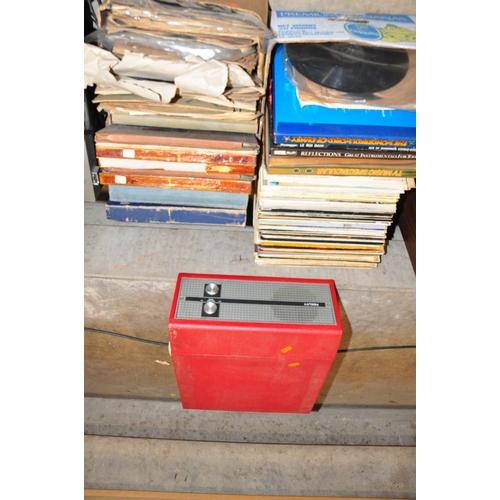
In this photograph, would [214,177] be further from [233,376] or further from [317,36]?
[233,376]

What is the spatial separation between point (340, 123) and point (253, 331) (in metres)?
0.60

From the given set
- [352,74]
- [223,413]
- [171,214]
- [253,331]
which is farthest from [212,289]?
[223,413]

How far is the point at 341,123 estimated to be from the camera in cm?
124

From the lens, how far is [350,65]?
1.34 metres

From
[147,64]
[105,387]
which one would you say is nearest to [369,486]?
[105,387]

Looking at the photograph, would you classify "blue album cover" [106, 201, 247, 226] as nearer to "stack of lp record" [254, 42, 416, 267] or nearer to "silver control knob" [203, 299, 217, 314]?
"stack of lp record" [254, 42, 416, 267]

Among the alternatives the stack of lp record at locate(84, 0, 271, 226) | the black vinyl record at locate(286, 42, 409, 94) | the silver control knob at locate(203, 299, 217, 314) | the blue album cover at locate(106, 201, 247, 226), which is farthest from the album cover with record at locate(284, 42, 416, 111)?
the silver control knob at locate(203, 299, 217, 314)

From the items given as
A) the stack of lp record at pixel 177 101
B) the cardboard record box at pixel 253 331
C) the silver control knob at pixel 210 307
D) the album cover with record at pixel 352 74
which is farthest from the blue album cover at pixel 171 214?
the album cover with record at pixel 352 74

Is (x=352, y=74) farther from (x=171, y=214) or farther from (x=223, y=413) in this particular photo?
(x=223, y=413)

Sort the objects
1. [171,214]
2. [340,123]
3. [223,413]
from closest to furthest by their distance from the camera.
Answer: [340,123] < [171,214] < [223,413]

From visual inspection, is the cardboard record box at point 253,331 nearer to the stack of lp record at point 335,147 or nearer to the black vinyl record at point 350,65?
the stack of lp record at point 335,147

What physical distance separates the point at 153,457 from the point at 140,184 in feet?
3.49
